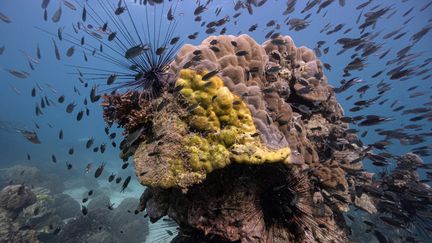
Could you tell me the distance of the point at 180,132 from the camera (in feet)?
13.5

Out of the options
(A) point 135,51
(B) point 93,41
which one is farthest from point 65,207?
(B) point 93,41

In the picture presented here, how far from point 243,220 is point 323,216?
1.71 m

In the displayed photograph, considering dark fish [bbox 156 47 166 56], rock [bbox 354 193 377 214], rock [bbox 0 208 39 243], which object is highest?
dark fish [bbox 156 47 166 56]

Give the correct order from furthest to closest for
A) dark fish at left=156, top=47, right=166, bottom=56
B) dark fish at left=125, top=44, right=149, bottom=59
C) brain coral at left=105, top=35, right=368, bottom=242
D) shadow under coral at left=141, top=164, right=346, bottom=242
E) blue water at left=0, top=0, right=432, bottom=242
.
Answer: blue water at left=0, top=0, right=432, bottom=242, dark fish at left=156, top=47, right=166, bottom=56, dark fish at left=125, top=44, right=149, bottom=59, shadow under coral at left=141, top=164, right=346, bottom=242, brain coral at left=105, top=35, right=368, bottom=242

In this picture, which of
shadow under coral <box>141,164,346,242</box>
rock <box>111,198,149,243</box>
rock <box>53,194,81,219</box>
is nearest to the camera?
shadow under coral <box>141,164,346,242</box>

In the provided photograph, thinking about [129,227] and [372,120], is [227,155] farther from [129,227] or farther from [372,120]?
[129,227]

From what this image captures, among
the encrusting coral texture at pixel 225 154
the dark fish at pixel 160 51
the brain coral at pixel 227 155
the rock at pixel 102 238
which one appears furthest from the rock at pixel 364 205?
the rock at pixel 102 238

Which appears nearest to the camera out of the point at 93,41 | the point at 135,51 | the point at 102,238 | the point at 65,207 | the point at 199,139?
the point at 199,139

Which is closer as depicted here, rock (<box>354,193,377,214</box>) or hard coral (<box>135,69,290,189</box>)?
hard coral (<box>135,69,290,189</box>)

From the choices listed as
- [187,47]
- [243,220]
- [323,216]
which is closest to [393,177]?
[323,216]

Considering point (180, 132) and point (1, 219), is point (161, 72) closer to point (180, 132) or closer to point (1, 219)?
point (180, 132)

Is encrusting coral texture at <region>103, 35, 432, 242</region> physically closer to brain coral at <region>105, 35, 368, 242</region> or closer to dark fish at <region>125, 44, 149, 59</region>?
brain coral at <region>105, 35, 368, 242</region>

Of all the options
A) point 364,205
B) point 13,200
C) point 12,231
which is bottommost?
point 364,205

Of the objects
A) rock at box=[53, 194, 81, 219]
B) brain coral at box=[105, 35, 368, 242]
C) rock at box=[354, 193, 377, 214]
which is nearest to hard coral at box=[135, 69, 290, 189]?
brain coral at box=[105, 35, 368, 242]
